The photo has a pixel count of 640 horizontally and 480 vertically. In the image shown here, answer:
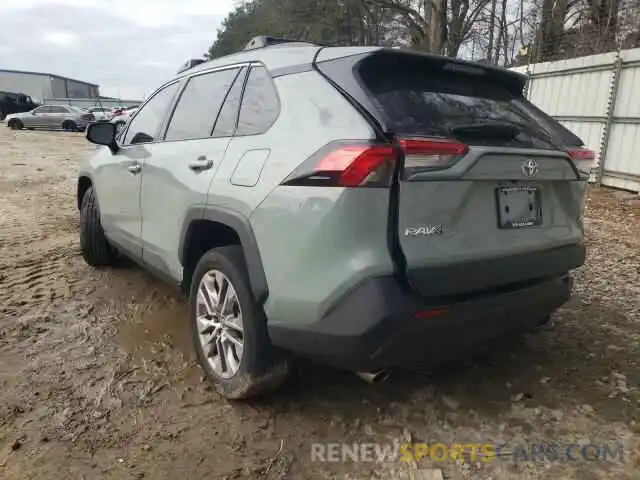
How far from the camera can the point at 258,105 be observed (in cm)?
257

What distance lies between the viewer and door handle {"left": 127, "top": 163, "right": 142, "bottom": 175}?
3521 mm

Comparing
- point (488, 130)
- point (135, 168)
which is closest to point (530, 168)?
point (488, 130)

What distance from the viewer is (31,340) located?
3.32 metres

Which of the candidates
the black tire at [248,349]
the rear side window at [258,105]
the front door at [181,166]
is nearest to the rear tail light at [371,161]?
the rear side window at [258,105]

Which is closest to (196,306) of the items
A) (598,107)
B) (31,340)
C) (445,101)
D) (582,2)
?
(31,340)

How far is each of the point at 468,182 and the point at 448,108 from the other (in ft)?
1.28

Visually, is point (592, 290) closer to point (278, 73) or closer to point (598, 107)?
point (278, 73)

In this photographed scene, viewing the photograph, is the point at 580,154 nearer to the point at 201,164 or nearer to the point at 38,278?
the point at 201,164

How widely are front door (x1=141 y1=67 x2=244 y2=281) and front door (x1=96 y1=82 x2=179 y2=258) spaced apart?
150 mm

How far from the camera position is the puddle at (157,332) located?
3.28 metres

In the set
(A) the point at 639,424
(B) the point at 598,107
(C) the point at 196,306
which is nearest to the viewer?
(A) the point at 639,424

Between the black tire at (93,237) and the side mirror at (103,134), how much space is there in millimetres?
729

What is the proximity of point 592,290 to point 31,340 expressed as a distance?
4096mm

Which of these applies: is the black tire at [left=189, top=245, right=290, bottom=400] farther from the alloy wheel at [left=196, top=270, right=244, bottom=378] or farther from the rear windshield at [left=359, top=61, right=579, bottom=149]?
the rear windshield at [left=359, top=61, right=579, bottom=149]
